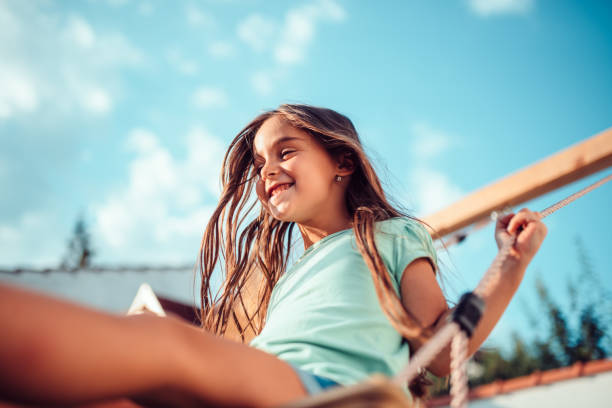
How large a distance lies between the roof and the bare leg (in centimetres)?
525

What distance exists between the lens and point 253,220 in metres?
1.97

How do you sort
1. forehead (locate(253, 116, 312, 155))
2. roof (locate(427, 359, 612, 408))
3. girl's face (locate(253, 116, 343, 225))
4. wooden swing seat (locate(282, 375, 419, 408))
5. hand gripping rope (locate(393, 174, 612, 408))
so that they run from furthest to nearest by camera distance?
roof (locate(427, 359, 612, 408)), forehead (locate(253, 116, 312, 155)), girl's face (locate(253, 116, 343, 225)), hand gripping rope (locate(393, 174, 612, 408)), wooden swing seat (locate(282, 375, 419, 408))

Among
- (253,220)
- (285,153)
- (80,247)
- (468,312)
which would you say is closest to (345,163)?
(285,153)

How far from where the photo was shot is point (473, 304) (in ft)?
2.64

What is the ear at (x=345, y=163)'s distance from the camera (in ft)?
5.55

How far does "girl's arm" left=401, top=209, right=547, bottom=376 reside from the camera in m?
1.09

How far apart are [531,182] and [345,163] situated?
848mm

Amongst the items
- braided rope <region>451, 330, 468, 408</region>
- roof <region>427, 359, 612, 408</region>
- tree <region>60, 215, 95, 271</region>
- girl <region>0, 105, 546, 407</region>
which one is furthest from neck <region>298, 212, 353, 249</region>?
tree <region>60, 215, 95, 271</region>

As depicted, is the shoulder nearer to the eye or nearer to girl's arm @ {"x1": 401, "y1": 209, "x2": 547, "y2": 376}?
girl's arm @ {"x1": 401, "y1": 209, "x2": 547, "y2": 376}

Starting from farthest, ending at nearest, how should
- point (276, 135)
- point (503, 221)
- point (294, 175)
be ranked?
point (276, 135) < point (294, 175) < point (503, 221)

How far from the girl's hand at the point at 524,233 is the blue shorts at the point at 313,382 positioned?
0.57 meters

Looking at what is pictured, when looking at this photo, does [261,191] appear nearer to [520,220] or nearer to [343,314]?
[343,314]

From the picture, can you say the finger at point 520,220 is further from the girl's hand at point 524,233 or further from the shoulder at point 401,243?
the shoulder at point 401,243

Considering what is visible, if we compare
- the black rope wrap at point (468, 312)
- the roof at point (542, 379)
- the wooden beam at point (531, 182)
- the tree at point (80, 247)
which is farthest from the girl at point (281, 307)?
the tree at point (80, 247)
